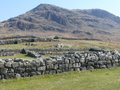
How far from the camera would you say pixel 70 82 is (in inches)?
859

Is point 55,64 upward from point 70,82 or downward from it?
upward

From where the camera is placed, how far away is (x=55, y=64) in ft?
80.4

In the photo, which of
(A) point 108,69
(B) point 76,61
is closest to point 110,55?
(A) point 108,69

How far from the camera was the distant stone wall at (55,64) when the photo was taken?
22.6m

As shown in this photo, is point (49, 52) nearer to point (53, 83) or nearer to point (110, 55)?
point (110, 55)

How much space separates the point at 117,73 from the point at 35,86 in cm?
694

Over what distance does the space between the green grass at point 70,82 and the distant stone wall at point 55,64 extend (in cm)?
54

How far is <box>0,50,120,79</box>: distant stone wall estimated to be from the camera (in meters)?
22.6

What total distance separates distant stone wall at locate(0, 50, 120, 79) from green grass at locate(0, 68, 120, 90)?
21.3 inches

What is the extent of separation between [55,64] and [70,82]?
3021 millimetres

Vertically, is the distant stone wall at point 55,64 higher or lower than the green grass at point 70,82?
higher

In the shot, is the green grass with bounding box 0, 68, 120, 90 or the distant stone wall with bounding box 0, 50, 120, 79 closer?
the green grass with bounding box 0, 68, 120, 90

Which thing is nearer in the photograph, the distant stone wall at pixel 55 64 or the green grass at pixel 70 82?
the green grass at pixel 70 82

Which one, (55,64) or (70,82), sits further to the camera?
(55,64)
